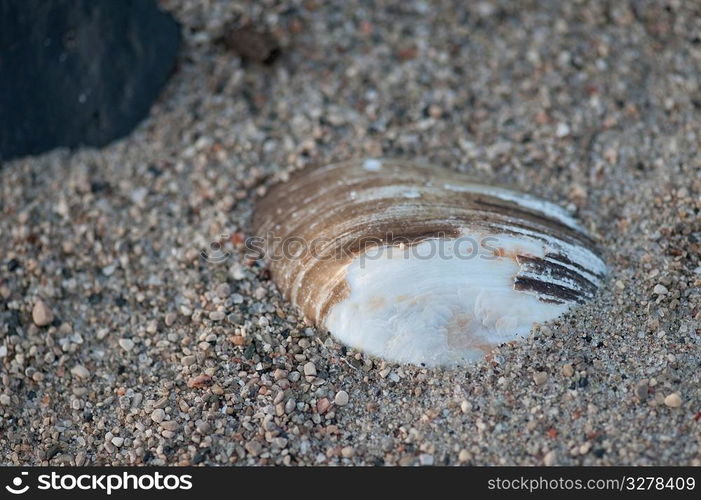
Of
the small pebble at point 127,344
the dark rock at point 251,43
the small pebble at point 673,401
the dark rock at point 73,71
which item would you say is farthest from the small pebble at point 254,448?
the dark rock at point 251,43

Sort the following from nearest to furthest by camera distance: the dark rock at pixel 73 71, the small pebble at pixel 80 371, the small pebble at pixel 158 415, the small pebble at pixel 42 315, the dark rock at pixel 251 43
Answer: the small pebble at pixel 158 415
the small pebble at pixel 80 371
the small pebble at pixel 42 315
the dark rock at pixel 73 71
the dark rock at pixel 251 43

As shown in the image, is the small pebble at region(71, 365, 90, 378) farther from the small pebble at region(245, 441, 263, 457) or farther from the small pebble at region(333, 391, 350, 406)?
the small pebble at region(333, 391, 350, 406)

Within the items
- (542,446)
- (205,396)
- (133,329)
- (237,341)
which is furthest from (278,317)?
(542,446)

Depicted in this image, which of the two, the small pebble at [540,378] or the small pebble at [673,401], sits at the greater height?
the small pebble at [540,378]

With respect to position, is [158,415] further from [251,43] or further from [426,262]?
[251,43]

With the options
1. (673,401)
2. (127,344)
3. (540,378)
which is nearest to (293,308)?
(127,344)

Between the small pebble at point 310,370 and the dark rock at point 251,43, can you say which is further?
the dark rock at point 251,43

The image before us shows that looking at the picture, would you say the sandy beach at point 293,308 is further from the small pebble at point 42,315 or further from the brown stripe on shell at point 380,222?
the brown stripe on shell at point 380,222

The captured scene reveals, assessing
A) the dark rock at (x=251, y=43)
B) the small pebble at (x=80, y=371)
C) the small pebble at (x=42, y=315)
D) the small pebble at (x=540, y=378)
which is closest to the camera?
the small pebble at (x=540, y=378)
